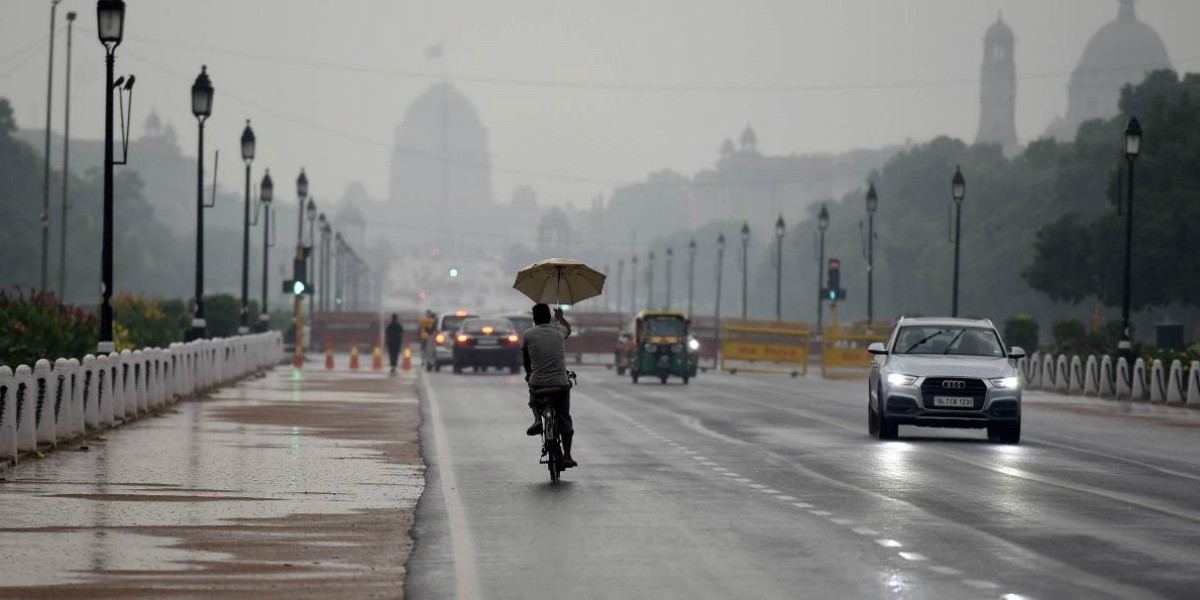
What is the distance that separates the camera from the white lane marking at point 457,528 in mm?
11281

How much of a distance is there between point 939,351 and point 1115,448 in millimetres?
2639

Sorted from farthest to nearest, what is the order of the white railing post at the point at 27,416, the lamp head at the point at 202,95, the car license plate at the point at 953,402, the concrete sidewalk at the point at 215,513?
the lamp head at the point at 202,95, the car license plate at the point at 953,402, the white railing post at the point at 27,416, the concrete sidewalk at the point at 215,513

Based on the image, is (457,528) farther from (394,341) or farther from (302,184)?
(302,184)

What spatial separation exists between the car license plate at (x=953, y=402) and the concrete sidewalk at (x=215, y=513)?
6.31 m

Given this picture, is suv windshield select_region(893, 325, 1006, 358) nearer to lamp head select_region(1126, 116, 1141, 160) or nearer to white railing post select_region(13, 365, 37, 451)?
white railing post select_region(13, 365, 37, 451)

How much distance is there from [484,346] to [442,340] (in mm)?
2611

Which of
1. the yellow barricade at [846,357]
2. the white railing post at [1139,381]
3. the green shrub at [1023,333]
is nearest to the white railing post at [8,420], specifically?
the white railing post at [1139,381]

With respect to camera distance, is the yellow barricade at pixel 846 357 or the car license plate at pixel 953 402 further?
the yellow barricade at pixel 846 357

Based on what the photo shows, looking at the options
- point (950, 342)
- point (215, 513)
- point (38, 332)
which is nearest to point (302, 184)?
point (38, 332)

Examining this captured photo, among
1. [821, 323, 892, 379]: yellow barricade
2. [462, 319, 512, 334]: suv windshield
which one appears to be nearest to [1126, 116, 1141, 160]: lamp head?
[821, 323, 892, 379]: yellow barricade

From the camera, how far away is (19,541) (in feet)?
42.9

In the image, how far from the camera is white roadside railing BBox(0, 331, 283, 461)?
1936 centimetres

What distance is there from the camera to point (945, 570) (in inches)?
472

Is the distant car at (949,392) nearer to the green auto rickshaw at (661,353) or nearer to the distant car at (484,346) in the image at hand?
the green auto rickshaw at (661,353)
